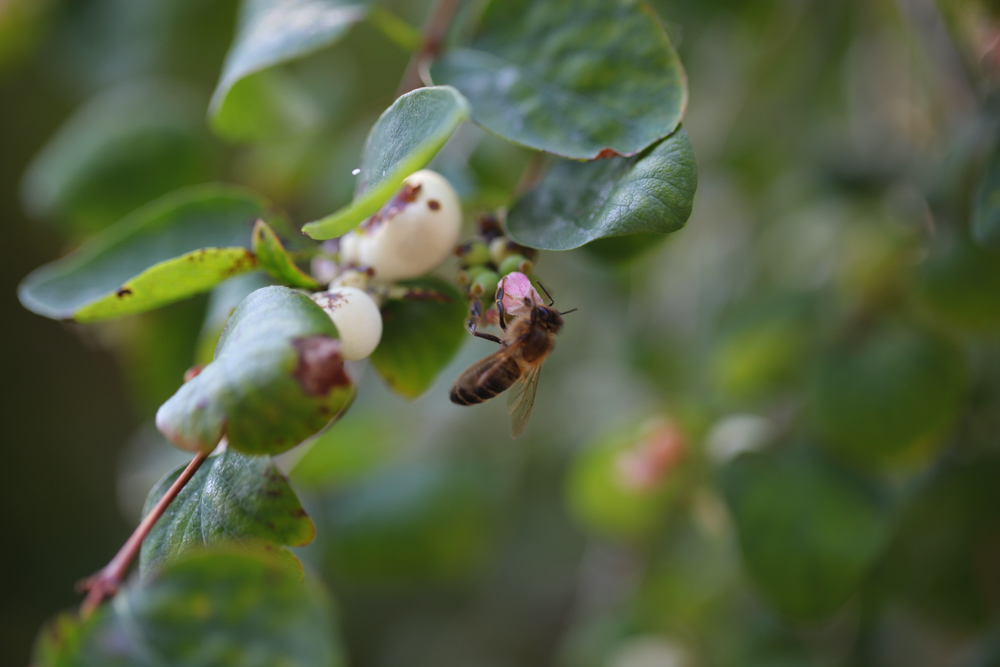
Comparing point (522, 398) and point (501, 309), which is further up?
point (501, 309)

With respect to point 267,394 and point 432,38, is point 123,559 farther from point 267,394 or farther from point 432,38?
point 432,38

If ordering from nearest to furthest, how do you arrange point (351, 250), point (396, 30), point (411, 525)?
1. point (351, 250)
2. point (396, 30)
3. point (411, 525)

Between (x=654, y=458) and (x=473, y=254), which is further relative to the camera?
(x=654, y=458)

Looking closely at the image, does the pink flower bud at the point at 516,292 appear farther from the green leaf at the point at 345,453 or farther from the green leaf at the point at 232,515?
the green leaf at the point at 345,453

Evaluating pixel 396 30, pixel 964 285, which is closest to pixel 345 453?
pixel 396 30

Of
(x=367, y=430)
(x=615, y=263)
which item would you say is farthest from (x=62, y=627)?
(x=367, y=430)

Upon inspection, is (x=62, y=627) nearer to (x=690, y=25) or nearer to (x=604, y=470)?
(x=604, y=470)

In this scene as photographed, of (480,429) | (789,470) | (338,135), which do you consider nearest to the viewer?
(789,470)
